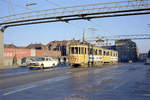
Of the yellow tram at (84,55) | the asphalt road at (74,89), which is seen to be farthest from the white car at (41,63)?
the asphalt road at (74,89)

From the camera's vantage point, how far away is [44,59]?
94.0 ft

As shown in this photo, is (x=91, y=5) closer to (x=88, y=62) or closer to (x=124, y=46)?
(x=88, y=62)

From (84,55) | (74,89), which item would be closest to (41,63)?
(84,55)

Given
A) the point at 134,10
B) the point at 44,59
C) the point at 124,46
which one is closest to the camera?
the point at 134,10

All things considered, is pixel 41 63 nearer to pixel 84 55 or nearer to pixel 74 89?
pixel 84 55

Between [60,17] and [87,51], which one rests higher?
[60,17]

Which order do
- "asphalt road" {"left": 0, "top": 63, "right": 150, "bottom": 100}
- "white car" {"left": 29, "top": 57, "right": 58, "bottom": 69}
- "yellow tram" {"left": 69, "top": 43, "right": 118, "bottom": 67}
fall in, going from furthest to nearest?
1. "yellow tram" {"left": 69, "top": 43, "right": 118, "bottom": 67}
2. "white car" {"left": 29, "top": 57, "right": 58, "bottom": 69}
3. "asphalt road" {"left": 0, "top": 63, "right": 150, "bottom": 100}

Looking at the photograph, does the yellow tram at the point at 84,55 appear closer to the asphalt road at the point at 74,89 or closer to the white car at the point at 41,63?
the white car at the point at 41,63

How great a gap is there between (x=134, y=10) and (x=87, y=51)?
13.1 m

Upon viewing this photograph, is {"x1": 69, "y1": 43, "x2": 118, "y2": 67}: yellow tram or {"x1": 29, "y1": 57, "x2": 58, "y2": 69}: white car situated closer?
{"x1": 29, "y1": 57, "x2": 58, "y2": 69}: white car

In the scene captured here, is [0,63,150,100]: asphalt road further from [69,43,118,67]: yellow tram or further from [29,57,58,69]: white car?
[69,43,118,67]: yellow tram

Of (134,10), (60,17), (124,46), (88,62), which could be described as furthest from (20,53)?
(124,46)

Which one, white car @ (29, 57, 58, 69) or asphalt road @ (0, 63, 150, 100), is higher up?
white car @ (29, 57, 58, 69)

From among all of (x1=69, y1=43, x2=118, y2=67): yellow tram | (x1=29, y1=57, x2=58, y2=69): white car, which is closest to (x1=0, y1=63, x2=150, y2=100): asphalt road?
(x1=29, y1=57, x2=58, y2=69): white car
